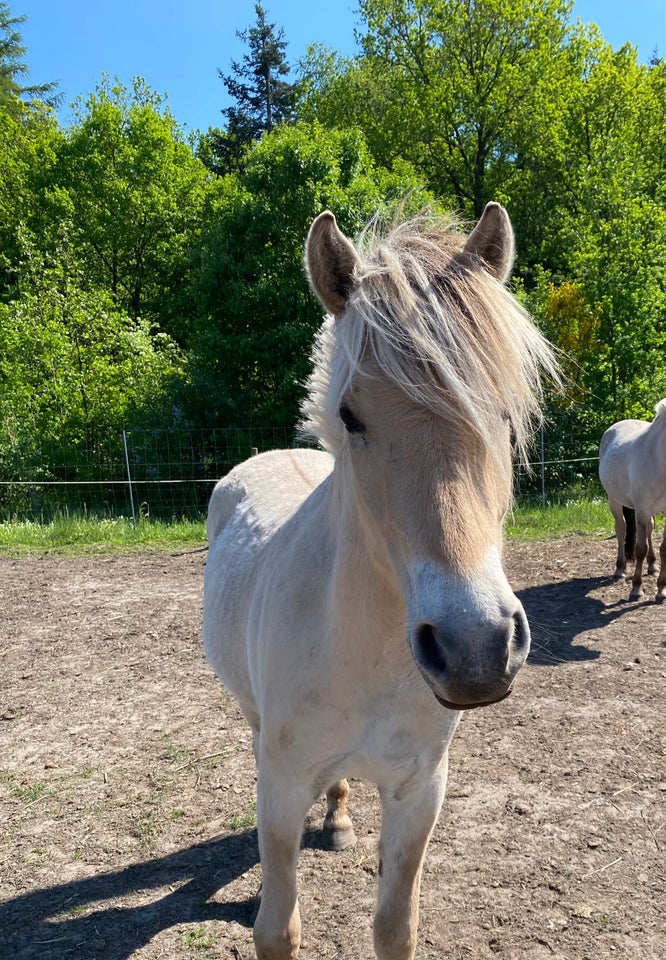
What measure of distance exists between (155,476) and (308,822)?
36.6ft

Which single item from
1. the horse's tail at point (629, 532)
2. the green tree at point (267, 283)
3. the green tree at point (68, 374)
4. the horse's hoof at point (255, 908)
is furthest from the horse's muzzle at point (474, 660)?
the green tree at point (68, 374)

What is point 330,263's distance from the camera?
1.74 meters

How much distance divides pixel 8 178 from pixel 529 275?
19009 mm

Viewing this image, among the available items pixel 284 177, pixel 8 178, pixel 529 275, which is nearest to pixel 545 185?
pixel 529 275

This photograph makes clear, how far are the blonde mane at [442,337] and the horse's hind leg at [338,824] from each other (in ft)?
7.18

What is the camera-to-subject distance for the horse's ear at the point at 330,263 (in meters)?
1.69

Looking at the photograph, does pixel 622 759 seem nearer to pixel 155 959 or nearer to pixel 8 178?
pixel 155 959

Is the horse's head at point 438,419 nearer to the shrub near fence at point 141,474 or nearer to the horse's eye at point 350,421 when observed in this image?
the horse's eye at point 350,421

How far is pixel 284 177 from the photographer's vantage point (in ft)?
48.4

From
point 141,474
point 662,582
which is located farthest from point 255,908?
point 141,474

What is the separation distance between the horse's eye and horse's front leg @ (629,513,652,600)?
6413mm

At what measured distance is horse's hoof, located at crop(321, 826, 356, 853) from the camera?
123 inches

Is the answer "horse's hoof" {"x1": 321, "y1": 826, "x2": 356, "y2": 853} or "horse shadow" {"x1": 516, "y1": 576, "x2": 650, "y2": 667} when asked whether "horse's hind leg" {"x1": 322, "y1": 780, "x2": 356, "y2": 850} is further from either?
"horse shadow" {"x1": 516, "y1": 576, "x2": 650, "y2": 667}

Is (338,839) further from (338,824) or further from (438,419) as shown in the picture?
(438,419)
